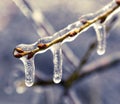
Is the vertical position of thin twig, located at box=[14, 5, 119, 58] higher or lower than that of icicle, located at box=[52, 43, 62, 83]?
lower

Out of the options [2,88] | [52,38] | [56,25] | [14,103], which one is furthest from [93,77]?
[52,38]

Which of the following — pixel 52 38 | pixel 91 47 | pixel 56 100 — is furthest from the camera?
pixel 56 100

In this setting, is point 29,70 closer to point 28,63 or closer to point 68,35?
point 28,63

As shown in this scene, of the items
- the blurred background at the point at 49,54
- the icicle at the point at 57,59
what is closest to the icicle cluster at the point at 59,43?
the icicle at the point at 57,59

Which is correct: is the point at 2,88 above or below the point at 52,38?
above

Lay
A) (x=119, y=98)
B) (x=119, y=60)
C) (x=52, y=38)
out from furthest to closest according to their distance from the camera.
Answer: (x=119, y=98) < (x=119, y=60) < (x=52, y=38)

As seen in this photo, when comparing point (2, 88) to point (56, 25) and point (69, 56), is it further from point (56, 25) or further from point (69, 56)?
point (69, 56)

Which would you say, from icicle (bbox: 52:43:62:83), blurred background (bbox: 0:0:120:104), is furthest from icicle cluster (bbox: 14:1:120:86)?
blurred background (bbox: 0:0:120:104)

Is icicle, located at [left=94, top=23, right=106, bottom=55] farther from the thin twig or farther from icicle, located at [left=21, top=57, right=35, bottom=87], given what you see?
icicle, located at [left=21, top=57, right=35, bottom=87]

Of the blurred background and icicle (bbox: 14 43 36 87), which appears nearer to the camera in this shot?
icicle (bbox: 14 43 36 87)
